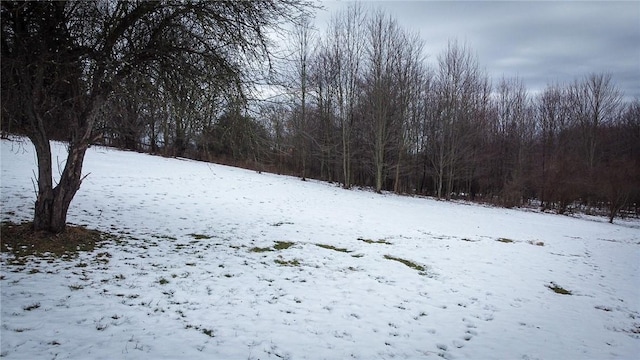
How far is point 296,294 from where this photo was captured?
534 cm

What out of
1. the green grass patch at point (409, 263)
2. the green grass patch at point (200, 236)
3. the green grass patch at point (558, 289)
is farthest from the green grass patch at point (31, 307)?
the green grass patch at point (558, 289)

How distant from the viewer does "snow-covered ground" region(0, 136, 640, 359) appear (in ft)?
12.4

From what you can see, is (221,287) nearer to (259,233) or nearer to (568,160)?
(259,233)

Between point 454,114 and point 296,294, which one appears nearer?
point 296,294

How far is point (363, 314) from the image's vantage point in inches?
192

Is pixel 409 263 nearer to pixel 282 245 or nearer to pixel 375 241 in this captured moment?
pixel 375 241

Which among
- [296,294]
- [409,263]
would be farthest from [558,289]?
[296,294]

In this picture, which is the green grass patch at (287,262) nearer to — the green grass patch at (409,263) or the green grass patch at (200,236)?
the green grass patch at (200,236)

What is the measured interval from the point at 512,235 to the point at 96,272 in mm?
14023

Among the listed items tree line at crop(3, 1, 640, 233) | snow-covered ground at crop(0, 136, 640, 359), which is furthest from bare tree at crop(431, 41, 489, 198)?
snow-covered ground at crop(0, 136, 640, 359)

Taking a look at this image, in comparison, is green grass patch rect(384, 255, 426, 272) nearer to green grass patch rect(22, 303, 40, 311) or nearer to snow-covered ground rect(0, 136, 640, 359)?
snow-covered ground rect(0, 136, 640, 359)

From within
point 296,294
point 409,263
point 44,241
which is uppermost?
point 44,241

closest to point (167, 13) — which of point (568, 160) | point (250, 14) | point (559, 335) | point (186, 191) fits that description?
point (250, 14)

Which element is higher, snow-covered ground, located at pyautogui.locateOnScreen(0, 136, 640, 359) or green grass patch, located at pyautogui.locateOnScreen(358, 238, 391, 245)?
green grass patch, located at pyautogui.locateOnScreen(358, 238, 391, 245)
